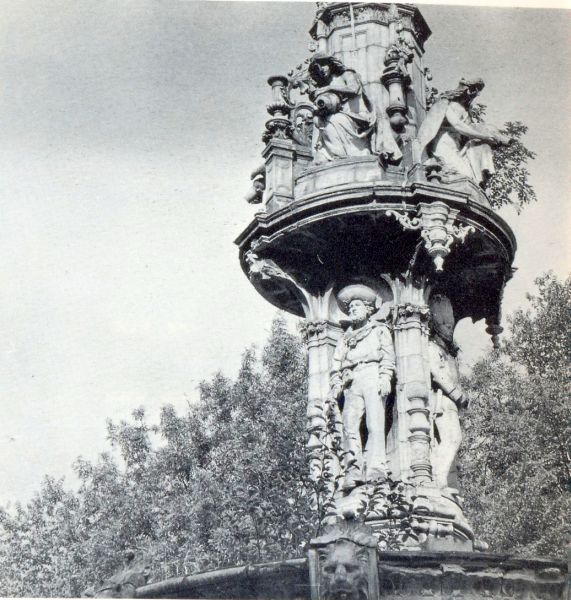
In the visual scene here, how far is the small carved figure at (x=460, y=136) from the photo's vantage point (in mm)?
9500

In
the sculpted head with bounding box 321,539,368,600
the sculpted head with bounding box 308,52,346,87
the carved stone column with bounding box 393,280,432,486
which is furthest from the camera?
the sculpted head with bounding box 308,52,346,87

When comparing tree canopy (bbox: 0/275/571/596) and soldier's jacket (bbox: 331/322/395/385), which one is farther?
tree canopy (bbox: 0/275/571/596)

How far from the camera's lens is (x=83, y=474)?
23906mm

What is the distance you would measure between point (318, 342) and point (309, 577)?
368 cm

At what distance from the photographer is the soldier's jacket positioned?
8.77 metres

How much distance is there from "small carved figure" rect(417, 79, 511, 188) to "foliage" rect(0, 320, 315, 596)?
929cm

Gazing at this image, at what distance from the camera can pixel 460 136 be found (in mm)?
9656

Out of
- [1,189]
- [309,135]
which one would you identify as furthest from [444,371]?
[1,189]

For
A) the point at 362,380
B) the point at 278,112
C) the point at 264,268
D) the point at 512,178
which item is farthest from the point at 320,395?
the point at 512,178

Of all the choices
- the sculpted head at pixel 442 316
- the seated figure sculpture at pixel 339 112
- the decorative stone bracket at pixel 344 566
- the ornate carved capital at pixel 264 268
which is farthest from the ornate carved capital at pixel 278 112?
the decorative stone bracket at pixel 344 566

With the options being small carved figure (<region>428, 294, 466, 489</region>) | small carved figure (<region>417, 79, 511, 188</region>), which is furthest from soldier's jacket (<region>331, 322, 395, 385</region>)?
small carved figure (<region>417, 79, 511, 188</region>)

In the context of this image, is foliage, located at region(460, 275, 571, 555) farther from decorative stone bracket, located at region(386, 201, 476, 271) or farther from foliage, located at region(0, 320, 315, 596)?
decorative stone bracket, located at region(386, 201, 476, 271)

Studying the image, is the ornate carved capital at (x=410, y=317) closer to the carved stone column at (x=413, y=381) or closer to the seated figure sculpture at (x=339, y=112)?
the carved stone column at (x=413, y=381)

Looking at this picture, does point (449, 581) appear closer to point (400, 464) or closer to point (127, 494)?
point (400, 464)
